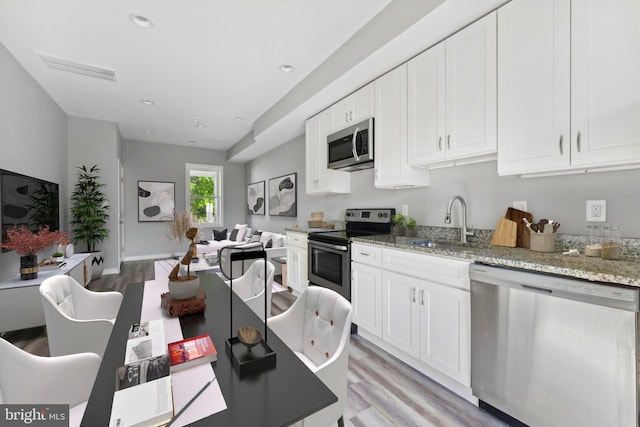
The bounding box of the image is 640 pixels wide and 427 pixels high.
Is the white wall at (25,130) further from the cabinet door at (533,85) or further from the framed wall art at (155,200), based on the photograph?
the cabinet door at (533,85)

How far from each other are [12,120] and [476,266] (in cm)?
453

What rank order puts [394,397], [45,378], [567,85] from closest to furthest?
1. [45,378]
2. [567,85]
3. [394,397]

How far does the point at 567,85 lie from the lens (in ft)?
4.98

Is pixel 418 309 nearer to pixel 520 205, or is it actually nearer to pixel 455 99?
pixel 520 205

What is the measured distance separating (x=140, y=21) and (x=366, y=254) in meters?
2.78

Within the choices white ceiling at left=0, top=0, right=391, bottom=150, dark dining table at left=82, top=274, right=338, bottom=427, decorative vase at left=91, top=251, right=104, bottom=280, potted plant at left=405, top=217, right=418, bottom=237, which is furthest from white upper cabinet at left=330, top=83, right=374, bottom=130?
decorative vase at left=91, top=251, right=104, bottom=280

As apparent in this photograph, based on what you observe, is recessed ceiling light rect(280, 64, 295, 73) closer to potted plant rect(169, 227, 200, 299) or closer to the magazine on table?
potted plant rect(169, 227, 200, 299)

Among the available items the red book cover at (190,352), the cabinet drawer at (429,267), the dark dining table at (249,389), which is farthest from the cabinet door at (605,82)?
the red book cover at (190,352)

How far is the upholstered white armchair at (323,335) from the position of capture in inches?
42.4

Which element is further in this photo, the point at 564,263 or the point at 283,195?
the point at 283,195

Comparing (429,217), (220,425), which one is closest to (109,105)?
(429,217)

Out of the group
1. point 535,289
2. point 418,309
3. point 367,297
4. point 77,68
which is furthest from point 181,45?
point 535,289

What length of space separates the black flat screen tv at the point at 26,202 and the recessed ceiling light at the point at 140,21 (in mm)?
1852

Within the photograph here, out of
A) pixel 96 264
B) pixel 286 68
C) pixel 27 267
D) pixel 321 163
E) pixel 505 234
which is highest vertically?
pixel 286 68
